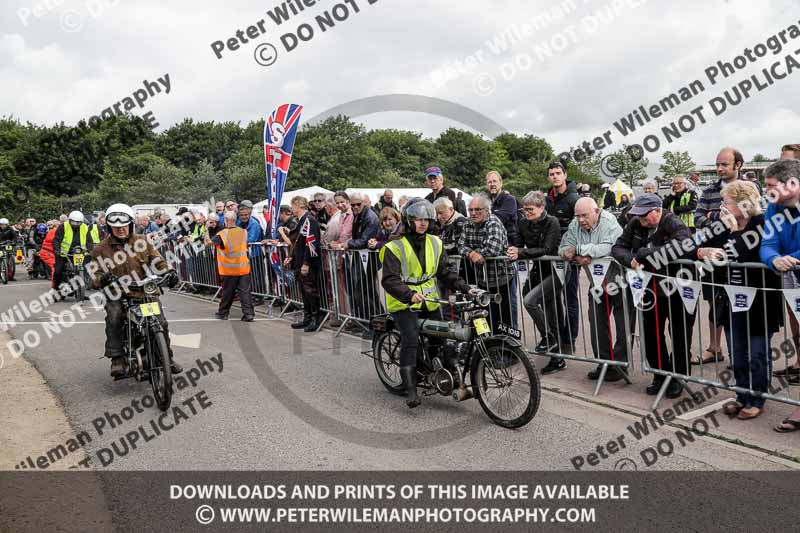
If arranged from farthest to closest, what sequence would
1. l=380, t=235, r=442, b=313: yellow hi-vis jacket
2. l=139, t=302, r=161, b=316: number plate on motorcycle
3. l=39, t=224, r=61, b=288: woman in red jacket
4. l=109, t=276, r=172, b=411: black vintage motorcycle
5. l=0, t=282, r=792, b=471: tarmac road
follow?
1. l=39, t=224, r=61, b=288: woman in red jacket
2. l=139, t=302, r=161, b=316: number plate on motorcycle
3. l=109, t=276, r=172, b=411: black vintage motorcycle
4. l=380, t=235, r=442, b=313: yellow hi-vis jacket
5. l=0, t=282, r=792, b=471: tarmac road

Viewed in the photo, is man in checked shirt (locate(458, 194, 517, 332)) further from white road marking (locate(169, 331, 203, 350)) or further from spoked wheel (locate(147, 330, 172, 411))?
white road marking (locate(169, 331, 203, 350))

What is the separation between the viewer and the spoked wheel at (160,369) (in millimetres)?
5961

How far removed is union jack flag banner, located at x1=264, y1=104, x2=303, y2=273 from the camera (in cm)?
1201

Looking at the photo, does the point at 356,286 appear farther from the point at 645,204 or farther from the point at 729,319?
the point at 729,319

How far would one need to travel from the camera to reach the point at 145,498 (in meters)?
4.16

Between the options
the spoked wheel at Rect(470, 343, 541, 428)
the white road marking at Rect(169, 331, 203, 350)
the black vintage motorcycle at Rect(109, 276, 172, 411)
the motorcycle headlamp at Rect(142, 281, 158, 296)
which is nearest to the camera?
the spoked wheel at Rect(470, 343, 541, 428)

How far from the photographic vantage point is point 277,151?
1223 cm

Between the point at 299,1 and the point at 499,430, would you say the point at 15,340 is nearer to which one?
the point at 299,1

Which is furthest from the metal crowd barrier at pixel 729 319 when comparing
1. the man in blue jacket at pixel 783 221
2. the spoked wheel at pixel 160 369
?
the spoked wheel at pixel 160 369

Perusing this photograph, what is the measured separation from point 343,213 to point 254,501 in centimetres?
656

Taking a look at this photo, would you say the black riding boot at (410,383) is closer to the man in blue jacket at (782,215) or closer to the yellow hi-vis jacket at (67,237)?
the man in blue jacket at (782,215)

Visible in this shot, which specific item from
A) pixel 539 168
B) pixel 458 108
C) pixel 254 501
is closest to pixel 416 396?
pixel 254 501

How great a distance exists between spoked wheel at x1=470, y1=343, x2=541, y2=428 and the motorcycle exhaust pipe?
0.07m

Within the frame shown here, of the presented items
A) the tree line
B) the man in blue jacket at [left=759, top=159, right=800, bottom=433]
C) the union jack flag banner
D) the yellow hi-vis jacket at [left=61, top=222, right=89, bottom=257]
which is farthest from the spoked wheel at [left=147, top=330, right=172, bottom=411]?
the tree line
